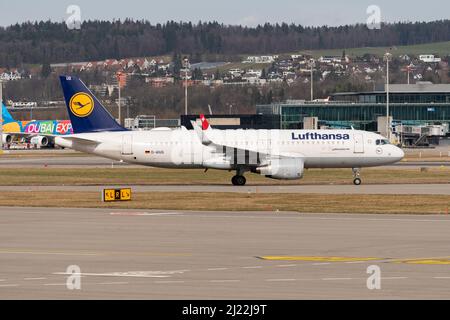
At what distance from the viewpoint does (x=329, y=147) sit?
75000 mm

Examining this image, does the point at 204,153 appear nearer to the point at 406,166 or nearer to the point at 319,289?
the point at 406,166

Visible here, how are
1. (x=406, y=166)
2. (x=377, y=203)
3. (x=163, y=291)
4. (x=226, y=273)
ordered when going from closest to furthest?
(x=163, y=291)
(x=226, y=273)
(x=377, y=203)
(x=406, y=166)

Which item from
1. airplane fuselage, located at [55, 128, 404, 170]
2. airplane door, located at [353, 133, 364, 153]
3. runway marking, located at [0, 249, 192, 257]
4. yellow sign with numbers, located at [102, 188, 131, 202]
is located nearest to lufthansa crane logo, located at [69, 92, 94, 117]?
airplane fuselage, located at [55, 128, 404, 170]

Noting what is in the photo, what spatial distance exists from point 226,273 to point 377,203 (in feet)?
90.0

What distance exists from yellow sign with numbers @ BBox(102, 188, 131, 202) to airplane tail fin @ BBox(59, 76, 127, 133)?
1999 centimetres

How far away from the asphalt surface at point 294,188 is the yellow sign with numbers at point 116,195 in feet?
32.8

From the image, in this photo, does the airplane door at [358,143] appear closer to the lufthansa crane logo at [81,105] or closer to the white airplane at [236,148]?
the white airplane at [236,148]

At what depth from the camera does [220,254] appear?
33531 mm

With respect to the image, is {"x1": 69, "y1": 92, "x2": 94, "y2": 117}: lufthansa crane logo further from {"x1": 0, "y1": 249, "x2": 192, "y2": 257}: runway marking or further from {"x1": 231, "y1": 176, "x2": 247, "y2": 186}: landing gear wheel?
{"x1": 0, "y1": 249, "x2": 192, "y2": 257}: runway marking

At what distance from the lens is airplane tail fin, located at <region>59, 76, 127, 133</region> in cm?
7725

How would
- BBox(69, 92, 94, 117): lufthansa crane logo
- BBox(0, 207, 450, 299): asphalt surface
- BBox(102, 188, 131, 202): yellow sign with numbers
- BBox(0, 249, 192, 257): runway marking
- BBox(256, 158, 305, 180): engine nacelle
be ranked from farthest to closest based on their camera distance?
BBox(69, 92, 94, 117): lufthansa crane logo, BBox(256, 158, 305, 180): engine nacelle, BBox(102, 188, 131, 202): yellow sign with numbers, BBox(0, 249, 192, 257): runway marking, BBox(0, 207, 450, 299): asphalt surface
